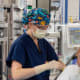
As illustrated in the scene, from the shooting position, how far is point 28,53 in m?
1.16

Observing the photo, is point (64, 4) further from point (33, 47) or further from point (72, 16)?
point (33, 47)

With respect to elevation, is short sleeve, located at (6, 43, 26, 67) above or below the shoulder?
below

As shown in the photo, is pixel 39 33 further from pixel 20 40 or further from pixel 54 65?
pixel 54 65

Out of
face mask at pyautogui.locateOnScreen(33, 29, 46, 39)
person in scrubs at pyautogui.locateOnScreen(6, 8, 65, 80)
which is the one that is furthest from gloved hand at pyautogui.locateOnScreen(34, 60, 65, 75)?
face mask at pyautogui.locateOnScreen(33, 29, 46, 39)

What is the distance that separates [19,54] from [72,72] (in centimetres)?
38

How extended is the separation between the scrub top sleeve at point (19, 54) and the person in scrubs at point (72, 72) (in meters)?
0.29

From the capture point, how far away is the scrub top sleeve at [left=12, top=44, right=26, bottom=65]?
108cm

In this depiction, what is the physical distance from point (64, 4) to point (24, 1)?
0.66 m

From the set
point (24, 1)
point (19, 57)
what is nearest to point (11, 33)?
point (24, 1)

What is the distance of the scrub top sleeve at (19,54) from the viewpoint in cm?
108

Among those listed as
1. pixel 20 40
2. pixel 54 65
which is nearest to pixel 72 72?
pixel 54 65

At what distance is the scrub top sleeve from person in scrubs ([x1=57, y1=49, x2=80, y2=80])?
29 centimetres

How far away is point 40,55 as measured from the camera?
1.24 m

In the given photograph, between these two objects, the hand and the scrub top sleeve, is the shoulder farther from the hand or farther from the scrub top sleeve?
the hand
